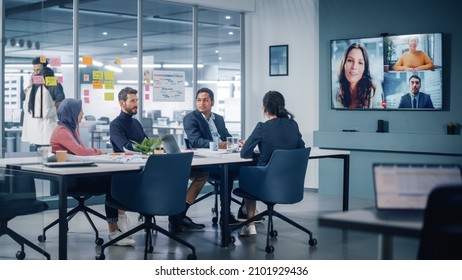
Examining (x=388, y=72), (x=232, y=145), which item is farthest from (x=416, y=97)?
(x=232, y=145)

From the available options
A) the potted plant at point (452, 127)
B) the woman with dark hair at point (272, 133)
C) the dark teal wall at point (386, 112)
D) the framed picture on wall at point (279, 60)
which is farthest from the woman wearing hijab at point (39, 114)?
the potted plant at point (452, 127)

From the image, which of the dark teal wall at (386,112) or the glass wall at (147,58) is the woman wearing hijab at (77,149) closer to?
the glass wall at (147,58)

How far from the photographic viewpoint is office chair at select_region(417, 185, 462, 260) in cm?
203

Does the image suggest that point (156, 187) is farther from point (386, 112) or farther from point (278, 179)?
point (386, 112)

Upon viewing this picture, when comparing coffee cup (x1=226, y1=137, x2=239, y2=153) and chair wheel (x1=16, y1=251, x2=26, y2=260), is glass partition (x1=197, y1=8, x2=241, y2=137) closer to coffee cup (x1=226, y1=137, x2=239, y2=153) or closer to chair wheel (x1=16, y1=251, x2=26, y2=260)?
coffee cup (x1=226, y1=137, x2=239, y2=153)

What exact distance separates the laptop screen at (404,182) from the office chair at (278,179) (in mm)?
2533

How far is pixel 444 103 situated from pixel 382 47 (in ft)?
3.11

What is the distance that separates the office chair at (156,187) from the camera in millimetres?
4441

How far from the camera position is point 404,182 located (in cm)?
246

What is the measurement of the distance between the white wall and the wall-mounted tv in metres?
0.47

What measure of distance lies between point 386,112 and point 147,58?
2.84 m

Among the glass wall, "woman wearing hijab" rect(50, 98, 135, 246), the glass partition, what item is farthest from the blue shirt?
the glass partition

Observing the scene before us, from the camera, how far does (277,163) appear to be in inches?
198

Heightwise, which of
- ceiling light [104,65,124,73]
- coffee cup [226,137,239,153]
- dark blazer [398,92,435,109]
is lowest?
coffee cup [226,137,239,153]
